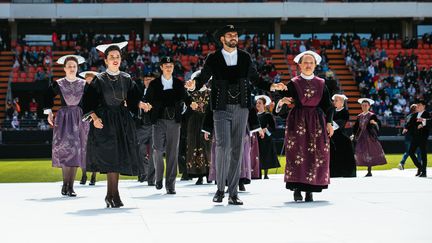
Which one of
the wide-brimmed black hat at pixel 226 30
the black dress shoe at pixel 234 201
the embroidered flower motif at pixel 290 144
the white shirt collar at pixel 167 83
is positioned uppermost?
the wide-brimmed black hat at pixel 226 30

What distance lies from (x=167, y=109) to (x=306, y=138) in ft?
8.06

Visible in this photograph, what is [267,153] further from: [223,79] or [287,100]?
[223,79]

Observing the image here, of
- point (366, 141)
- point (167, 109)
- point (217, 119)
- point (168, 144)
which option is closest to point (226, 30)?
point (217, 119)

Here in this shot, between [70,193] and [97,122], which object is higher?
[97,122]

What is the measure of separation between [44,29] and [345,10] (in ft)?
52.2

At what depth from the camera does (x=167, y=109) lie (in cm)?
1088

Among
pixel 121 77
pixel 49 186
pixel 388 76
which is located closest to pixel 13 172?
pixel 49 186

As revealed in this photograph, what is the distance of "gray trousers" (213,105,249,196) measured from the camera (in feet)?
28.7

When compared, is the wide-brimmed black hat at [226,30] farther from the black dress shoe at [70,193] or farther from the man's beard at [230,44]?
the black dress shoe at [70,193]

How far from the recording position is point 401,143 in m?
29.9

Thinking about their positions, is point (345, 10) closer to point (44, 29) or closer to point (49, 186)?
point (44, 29)

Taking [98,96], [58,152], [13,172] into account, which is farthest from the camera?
[13,172]

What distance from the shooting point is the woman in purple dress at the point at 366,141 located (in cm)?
1652

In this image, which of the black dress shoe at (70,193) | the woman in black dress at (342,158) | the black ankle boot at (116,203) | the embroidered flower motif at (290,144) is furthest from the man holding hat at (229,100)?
the woman in black dress at (342,158)
